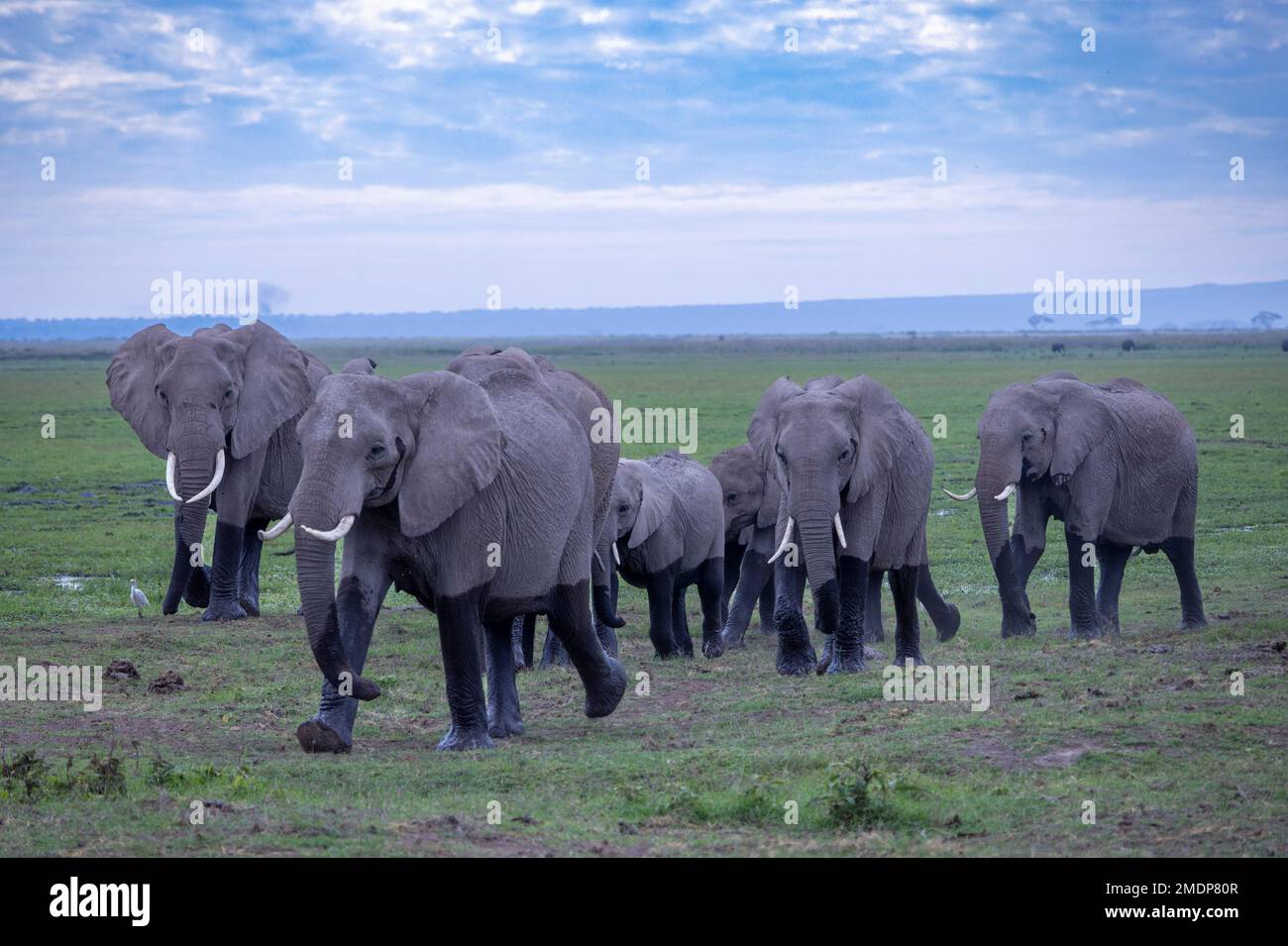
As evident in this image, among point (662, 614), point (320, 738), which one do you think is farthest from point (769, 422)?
point (320, 738)

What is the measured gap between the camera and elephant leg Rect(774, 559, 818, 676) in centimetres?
1395

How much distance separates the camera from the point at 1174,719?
10633 mm

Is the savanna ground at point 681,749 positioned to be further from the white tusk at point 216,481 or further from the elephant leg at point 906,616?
the white tusk at point 216,481

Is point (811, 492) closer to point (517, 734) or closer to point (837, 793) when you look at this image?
point (517, 734)

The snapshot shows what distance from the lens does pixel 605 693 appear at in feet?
38.0

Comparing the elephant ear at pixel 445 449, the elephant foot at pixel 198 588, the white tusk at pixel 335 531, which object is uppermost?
the elephant ear at pixel 445 449

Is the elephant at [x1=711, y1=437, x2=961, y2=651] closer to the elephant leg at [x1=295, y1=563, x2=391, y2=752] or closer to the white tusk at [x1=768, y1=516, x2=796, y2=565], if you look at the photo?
the white tusk at [x1=768, y1=516, x2=796, y2=565]

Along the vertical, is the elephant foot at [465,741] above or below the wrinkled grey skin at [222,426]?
below

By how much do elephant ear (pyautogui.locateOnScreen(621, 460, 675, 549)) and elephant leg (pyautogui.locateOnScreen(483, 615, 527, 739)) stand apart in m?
3.89

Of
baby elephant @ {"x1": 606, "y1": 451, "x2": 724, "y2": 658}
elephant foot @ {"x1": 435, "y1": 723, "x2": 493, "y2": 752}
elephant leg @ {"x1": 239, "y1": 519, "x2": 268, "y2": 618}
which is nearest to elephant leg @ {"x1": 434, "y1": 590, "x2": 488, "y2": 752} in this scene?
elephant foot @ {"x1": 435, "y1": 723, "x2": 493, "y2": 752}

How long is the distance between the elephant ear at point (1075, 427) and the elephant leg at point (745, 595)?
316cm

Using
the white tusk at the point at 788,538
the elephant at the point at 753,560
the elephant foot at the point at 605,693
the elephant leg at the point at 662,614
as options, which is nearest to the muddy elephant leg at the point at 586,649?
the elephant foot at the point at 605,693

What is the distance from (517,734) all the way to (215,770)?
7.92 feet

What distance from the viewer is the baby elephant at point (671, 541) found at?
15359mm
